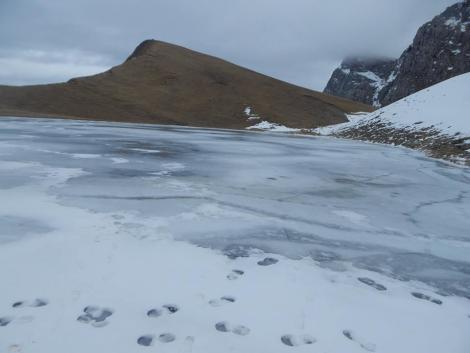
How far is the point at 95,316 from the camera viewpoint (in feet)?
7.96

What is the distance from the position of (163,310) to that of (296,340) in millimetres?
785

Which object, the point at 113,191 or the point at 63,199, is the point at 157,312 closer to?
the point at 63,199

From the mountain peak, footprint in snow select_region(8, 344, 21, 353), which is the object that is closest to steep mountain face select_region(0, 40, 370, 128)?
the mountain peak

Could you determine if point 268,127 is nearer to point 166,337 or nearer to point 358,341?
point 358,341

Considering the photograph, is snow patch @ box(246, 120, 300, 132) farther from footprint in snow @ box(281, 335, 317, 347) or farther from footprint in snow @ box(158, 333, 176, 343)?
Answer: footprint in snow @ box(158, 333, 176, 343)

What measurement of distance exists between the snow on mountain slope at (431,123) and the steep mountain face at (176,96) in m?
14.9

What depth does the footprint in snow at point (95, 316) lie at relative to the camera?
7.75ft

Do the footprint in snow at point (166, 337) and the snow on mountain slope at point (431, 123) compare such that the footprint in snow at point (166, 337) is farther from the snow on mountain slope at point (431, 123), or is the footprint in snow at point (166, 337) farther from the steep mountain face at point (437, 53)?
the steep mountain face at point (437, 53)

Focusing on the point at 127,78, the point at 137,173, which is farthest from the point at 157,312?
the point at 127,78

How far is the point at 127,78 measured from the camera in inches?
1676

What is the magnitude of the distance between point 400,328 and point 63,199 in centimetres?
375

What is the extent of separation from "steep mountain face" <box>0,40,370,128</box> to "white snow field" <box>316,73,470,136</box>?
15.3 m

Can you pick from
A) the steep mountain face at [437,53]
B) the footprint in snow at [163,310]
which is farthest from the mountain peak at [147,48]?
the steep mountain face at [437,53]

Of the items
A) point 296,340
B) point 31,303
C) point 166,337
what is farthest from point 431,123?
point 31,303
